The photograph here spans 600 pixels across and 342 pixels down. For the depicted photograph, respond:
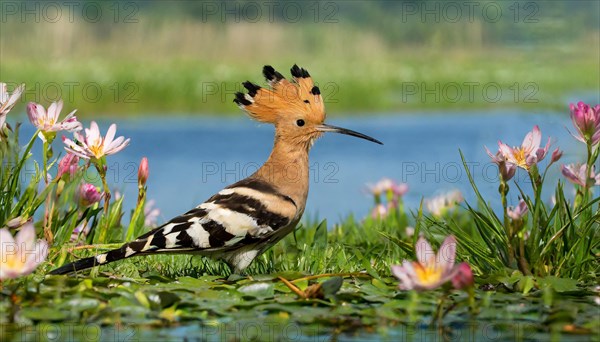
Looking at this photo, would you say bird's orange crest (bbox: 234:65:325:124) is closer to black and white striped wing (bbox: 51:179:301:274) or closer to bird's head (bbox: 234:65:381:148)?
bird's head (bbox: 234:65:381:148)


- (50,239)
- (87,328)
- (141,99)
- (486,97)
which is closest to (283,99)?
(50,239)

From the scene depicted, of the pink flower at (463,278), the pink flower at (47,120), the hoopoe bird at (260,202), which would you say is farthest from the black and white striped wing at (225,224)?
the pink flower at (463,278)

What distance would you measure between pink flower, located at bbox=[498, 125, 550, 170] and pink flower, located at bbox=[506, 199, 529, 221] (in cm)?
24

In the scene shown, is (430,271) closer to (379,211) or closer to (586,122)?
(586,122)

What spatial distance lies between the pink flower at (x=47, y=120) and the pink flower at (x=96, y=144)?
0.37 ft

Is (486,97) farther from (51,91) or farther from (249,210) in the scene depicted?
(249,210)

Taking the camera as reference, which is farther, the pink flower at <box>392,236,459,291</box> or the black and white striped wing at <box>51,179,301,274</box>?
the black and white striped wing at <box>51,179,301,274</box>

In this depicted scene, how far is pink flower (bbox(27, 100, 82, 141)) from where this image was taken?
6.20 m

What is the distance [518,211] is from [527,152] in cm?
34

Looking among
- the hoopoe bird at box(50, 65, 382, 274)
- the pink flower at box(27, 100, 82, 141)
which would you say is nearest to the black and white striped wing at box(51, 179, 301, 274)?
the hoopoe bird at box(50, 65, 382, 274)

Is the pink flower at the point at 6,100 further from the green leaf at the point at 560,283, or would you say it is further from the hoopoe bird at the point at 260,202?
the green leaf at the point at 560,283

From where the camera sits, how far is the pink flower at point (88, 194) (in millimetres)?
6652

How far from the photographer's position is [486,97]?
23062 millimetres

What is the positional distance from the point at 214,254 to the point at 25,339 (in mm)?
1637
